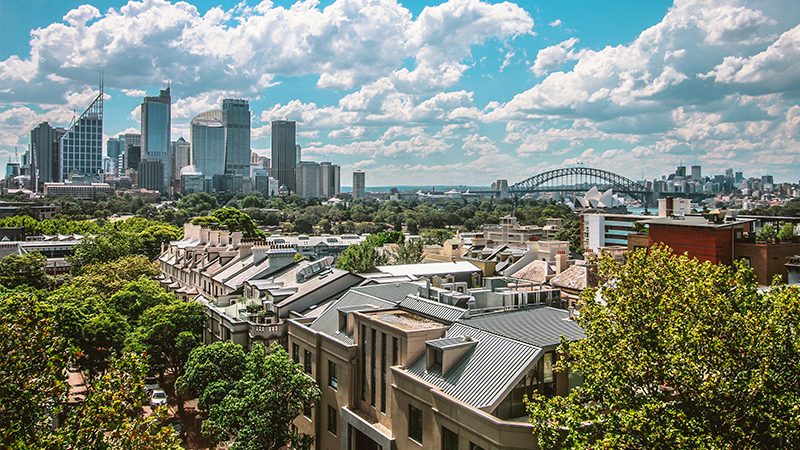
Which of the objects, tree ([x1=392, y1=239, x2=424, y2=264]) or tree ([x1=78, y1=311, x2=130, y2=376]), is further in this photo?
tree ([x1=392, y1=239, x2=424, y2=264])

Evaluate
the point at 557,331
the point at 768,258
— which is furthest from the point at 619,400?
the point at 768,258

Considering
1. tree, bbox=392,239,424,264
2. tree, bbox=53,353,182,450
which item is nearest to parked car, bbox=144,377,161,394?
tree, bbox=53,353,182,450

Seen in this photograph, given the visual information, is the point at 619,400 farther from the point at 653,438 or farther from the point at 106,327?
the point at 106,327

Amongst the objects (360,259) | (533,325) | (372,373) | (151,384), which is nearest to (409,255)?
(360,259)

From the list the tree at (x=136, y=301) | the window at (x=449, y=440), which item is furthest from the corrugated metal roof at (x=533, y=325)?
the tree at (x=136, y=301)

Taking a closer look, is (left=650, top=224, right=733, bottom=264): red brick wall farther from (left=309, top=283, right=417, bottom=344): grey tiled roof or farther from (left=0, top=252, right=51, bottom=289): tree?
(left=0, top=252, right=51, bottom=289): tree
